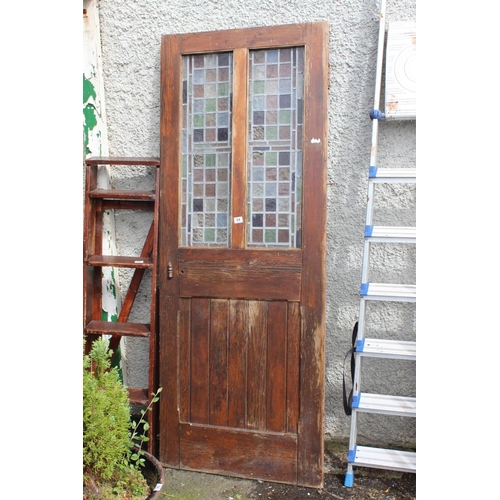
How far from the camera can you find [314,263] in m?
2.68

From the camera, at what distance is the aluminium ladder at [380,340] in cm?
253

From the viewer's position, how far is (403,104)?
8.82 ft

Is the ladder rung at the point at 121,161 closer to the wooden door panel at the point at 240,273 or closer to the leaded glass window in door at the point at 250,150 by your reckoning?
the leaded glass window in door at the point at 250,150

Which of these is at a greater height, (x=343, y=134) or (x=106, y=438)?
(x=343, y=134)

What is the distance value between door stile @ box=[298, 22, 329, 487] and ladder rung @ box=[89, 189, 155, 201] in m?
0.86

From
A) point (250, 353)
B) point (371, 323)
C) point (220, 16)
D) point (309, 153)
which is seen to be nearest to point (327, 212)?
point (309, 153)

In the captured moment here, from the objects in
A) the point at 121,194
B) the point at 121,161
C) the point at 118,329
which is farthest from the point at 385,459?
the point at 121,161

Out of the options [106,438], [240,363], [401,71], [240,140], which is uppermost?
[401,71]

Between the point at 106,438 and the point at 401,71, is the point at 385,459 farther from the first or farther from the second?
the point at 401,71

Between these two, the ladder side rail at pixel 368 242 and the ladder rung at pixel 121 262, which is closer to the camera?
the ladder side rail at pixel 368 242

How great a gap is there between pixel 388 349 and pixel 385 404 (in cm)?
28

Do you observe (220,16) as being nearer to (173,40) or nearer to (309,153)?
(173,40)

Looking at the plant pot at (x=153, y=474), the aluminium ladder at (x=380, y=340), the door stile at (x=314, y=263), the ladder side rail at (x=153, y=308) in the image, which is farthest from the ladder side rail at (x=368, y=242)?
the ladder side rail at (x=153, y=308)

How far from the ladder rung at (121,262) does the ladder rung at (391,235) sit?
117 centimetres
